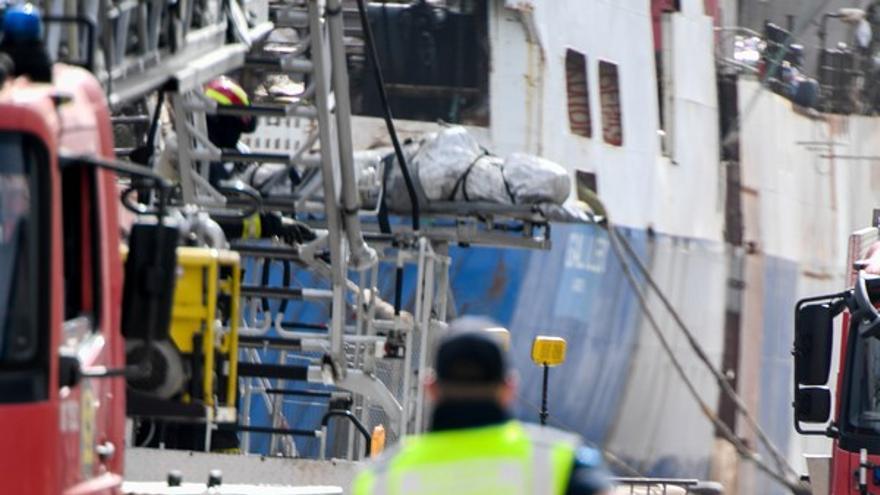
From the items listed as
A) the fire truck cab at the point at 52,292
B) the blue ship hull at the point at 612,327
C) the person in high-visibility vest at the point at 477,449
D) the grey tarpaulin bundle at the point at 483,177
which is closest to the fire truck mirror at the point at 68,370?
the fire truck cab at the point at 52,292

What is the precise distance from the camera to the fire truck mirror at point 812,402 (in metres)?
12.1

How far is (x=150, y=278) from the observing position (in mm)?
7621

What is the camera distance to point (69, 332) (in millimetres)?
7570

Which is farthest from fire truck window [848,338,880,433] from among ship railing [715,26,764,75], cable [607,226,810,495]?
ship railing [715,26,764,75]

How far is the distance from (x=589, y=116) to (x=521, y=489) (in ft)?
80.0

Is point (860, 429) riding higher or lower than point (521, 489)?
lower

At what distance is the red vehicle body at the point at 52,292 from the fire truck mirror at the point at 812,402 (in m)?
4.94

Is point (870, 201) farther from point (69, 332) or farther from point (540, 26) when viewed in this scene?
point (69, 332)

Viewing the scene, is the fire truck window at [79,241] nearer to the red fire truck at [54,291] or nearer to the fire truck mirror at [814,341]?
the red fire truck at [54,291]

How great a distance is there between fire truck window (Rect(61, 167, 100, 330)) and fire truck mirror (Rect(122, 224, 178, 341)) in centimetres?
13

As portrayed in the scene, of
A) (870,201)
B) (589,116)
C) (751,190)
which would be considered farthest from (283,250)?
(870,201)

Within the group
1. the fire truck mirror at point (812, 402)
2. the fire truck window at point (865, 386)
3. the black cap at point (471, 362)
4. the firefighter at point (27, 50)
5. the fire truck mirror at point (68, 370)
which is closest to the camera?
the black cap at point (471, 362)

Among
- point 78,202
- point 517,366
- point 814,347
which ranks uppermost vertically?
point 78,202

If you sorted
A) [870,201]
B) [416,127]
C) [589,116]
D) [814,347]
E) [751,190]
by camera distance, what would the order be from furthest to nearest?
[870,201]
[751,190]
[589,116]
[416,127]
[814,347]
